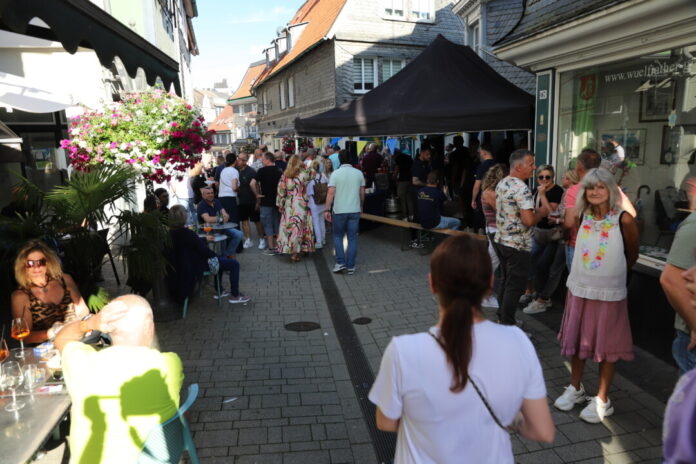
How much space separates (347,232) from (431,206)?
146cm

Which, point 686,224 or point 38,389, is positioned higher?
point 686,224

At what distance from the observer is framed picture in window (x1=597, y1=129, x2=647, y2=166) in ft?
19.8

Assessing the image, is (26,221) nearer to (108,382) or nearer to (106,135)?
(106,135)

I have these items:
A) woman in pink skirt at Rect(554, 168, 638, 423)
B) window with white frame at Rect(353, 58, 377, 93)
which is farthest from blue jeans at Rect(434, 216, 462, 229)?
window with white frame at Rect(353, 58, 377, 93)

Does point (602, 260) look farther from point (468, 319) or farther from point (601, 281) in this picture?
point (468, 319)

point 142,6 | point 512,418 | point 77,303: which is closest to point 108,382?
point 512,418

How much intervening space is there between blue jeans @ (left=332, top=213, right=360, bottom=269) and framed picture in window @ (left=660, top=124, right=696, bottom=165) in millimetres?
4178

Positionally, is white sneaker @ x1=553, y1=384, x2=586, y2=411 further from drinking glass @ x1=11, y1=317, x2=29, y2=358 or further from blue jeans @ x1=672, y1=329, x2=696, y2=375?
drinking glass @ x1=11, y1=317, x2=29, y2=358

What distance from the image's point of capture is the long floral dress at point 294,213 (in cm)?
850

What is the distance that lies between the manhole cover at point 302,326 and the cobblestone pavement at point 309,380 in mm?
81

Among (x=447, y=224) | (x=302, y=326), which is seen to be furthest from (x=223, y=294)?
(x=447, y=224)

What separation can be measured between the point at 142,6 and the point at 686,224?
14246 mm

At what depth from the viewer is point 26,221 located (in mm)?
4387

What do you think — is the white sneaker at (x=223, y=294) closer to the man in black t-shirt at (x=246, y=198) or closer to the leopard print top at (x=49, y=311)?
the leopard print top at (x=49, y=311)
